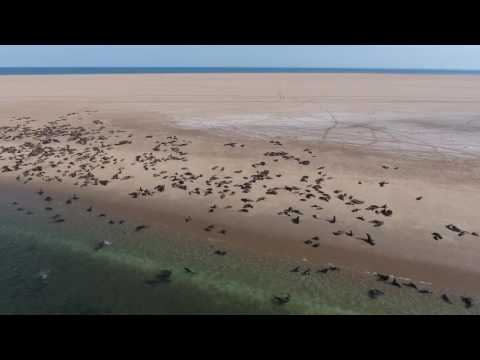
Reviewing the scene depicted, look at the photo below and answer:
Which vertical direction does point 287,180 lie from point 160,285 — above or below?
above

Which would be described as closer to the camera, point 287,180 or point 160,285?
point 160,285

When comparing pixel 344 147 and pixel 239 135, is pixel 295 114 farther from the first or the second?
pixel 344 147

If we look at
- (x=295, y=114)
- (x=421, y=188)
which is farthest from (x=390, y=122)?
(x=421, y=188)

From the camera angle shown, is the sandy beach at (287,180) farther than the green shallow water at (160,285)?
Yes
